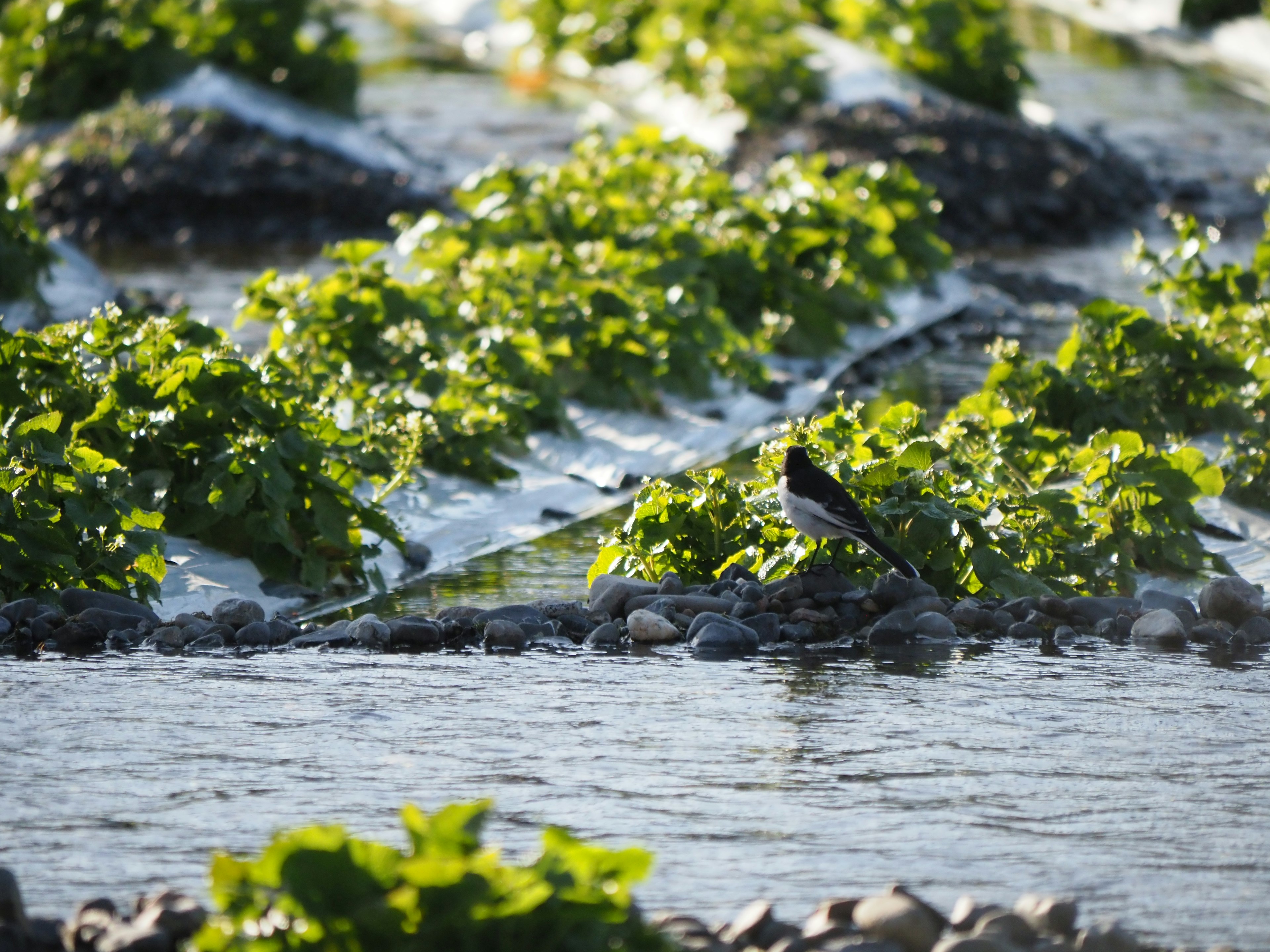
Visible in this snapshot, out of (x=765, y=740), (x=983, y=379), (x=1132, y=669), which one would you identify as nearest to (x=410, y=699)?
(x=765, y=740)

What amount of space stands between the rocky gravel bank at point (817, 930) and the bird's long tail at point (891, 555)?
89.8 inches

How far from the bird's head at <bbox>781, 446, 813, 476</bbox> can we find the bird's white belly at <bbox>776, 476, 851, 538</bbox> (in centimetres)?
4

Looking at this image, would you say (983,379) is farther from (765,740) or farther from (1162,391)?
(765,740)

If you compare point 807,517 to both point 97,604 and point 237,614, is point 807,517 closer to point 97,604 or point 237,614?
point 237,614

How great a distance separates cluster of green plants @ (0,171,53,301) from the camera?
10023 mm

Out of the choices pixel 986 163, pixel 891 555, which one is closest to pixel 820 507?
pixel 891 555

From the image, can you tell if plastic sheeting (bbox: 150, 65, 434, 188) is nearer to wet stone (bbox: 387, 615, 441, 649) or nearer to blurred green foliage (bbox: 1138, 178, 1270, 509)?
blurred green foliage (bbox: 1138, 178, 1270, 509)

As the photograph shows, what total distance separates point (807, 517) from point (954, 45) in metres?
16.3

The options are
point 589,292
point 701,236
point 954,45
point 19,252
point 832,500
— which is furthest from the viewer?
point 954,45

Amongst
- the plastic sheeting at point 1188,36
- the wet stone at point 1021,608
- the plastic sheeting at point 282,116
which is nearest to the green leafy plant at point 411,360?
the wet stone at point 1021,608

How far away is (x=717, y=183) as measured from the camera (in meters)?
12.1

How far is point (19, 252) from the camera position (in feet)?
33.1

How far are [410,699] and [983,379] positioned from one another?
6.82m

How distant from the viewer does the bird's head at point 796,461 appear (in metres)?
5.90
